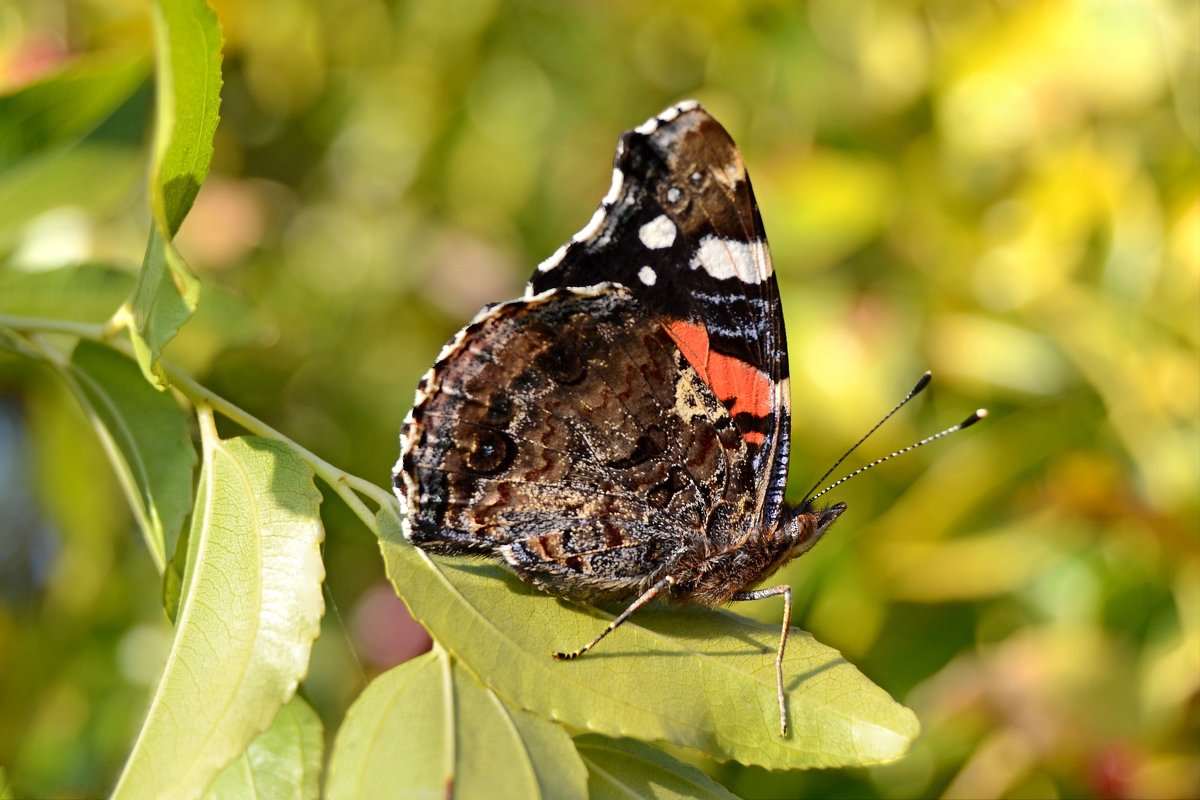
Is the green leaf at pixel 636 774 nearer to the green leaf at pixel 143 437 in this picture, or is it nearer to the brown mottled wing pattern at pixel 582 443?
the brown mottled wing pattern at pixel 582 443

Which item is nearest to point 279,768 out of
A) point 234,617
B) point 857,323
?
point 234,617

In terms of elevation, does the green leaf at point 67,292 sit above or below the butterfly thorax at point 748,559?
above

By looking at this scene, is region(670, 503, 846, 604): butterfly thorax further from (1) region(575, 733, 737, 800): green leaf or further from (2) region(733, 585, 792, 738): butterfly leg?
(1) region(575, 733, 737, 800): green leaf

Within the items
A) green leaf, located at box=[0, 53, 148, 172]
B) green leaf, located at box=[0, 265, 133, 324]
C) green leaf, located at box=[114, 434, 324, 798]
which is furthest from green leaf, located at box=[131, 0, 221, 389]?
green leaf, located at box=[0, 53, 148, 172]

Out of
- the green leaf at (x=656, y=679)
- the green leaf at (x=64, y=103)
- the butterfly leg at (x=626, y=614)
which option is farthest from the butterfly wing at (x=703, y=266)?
the green leaf at (x=64, y=103)

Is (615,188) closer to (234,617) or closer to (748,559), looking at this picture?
(748,559)
